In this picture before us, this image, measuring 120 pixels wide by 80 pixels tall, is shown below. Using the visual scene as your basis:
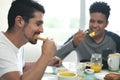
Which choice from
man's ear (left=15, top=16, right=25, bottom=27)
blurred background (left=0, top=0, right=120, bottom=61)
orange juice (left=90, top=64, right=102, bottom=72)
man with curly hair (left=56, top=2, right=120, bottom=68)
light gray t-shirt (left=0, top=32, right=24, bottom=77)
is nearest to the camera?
light gray t-shirt (left=0, top=32, right=24, bottom=77)

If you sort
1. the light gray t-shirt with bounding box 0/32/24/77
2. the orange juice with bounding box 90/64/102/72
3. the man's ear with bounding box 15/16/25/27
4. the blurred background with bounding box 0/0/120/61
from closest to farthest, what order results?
the light gray t-shirt with bounding box 0/32/24/77, the man's ear with bounding box 15/16/25/27, the orange juice with bounding box 90/64/102/72, the blurred background with bounding box 0/0/120/61

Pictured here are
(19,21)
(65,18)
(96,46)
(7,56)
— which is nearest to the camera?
(7,56)

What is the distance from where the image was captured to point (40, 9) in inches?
59.4

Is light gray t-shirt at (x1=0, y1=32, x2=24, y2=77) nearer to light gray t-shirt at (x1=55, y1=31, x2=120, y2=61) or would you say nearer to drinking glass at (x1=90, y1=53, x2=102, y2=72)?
drinking glass at (x1=90, y1=53, x2=102, y2=72)

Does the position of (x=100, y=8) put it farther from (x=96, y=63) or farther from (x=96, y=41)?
(x=96, y=63)

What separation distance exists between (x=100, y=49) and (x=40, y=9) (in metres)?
0.91

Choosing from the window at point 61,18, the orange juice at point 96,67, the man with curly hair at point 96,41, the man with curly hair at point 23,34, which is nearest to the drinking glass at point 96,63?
the orange juice at point 96,67

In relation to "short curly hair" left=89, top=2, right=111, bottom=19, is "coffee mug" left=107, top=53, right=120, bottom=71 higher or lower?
lower

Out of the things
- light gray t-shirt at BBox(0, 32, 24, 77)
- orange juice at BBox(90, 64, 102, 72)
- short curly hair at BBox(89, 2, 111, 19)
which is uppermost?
short curly hair at BBox(89, 2, 111, 19)

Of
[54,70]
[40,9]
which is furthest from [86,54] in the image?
[40,9]

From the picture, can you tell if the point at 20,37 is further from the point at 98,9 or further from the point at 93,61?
the point at 98,9

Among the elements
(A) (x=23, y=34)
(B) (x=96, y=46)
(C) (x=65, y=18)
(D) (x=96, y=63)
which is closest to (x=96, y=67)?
(D) (x=96, y=63)

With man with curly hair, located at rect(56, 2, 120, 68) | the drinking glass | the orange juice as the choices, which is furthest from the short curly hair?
the orange juice

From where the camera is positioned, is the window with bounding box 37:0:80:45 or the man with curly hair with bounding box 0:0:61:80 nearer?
the man with curly hair with bounding box 0:0:61:80
